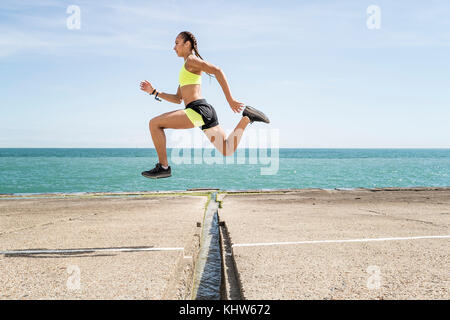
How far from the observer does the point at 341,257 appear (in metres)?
4.80

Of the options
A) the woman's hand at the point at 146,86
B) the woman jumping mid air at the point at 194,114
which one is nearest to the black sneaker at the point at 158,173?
the woman jumping mid air at the point at 194,114

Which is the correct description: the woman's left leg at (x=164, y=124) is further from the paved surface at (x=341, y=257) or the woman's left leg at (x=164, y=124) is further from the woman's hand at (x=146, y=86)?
the paved surface at (x=341, y=257)

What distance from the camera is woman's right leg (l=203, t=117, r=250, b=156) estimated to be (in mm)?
3912

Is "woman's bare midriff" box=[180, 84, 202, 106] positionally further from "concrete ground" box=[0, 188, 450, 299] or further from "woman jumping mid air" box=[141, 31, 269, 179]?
"concrete ground" box=[0, 188, 450, 299]

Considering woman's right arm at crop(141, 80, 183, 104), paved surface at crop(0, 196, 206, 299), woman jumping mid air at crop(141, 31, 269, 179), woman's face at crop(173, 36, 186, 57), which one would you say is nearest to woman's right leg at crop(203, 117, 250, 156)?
woman jumping mid air at crop(141, 31, 269, 179)

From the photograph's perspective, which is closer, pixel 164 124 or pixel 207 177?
pixel 164 124

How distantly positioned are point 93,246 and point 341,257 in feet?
11.5

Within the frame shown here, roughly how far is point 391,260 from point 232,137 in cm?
256

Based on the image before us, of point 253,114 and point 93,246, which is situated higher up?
point 253,114

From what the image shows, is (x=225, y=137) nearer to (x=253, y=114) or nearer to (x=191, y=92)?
(x=253, y=114)

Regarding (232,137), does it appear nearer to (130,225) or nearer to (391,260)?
(391,260)

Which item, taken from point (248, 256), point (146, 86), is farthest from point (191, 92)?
point (248, 256)
